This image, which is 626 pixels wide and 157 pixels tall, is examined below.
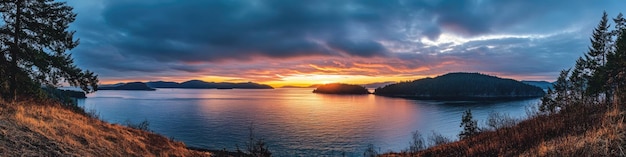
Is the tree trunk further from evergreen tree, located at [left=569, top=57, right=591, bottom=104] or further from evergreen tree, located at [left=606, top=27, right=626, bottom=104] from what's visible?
evergreen tree, located at [left=569, top=57, right=591, bottom=104]

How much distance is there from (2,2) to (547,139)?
2676 cm

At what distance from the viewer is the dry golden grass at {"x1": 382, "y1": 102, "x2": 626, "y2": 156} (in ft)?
20.1

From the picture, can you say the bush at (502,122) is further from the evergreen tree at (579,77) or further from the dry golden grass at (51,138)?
the evergreen tree at (579,77)

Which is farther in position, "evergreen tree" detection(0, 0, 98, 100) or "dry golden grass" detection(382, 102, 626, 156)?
→ "evergreen tree" detection(0, 0, 98, 100)

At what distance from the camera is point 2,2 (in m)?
18.8

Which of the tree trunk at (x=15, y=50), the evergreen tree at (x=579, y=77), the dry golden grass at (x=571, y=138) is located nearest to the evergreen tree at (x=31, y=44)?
the tree trunk at (x=15, y=50)

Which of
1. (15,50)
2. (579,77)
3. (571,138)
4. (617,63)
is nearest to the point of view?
(571,138)

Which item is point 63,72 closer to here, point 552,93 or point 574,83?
point 574,83

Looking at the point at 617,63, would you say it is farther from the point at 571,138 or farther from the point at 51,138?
the point at 51,138

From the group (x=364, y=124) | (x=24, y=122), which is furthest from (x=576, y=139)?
(x=364, y=124)

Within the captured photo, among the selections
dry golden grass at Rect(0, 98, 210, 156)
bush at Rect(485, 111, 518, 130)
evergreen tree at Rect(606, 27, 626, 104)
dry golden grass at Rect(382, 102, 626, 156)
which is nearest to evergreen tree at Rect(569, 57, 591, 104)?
evergreen tree at Rect(606, 27, 626, 104)

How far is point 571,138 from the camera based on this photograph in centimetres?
740

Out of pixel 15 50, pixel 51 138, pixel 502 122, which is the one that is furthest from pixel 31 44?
pixel 502 122

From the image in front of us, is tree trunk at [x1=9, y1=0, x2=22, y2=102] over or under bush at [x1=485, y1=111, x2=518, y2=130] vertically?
over
